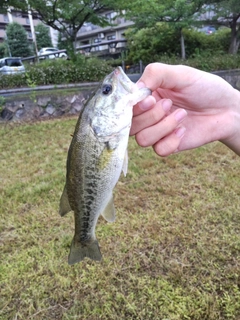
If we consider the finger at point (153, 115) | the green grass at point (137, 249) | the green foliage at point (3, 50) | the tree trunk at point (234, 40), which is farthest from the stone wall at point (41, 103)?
the green foliage at point (3, 50)

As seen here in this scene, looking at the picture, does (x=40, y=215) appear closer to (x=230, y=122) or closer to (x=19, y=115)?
(x=230, y=122)

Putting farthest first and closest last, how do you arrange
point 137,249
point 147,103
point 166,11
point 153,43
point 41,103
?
point 153,43 → point 166,11 → point 41,103 → point 137,249 → point 147,103

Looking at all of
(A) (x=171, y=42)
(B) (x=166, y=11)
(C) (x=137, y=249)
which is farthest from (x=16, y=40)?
(C) (x=137, y=249)

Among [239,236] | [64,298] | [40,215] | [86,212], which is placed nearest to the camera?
[86,212]

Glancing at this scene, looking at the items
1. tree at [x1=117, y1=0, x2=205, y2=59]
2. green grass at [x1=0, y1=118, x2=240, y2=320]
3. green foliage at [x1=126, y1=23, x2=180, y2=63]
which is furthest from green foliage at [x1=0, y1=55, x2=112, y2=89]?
green grass at [x1=0, y1=118, x2=240, y2=320]

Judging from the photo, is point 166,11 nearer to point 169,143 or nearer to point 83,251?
point 169,143

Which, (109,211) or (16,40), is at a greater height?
(109,211)

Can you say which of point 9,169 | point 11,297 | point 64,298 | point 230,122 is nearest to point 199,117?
point 230,122

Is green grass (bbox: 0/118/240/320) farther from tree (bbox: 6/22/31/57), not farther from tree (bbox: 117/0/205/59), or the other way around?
tree (bbox: 6/22/31/57)
